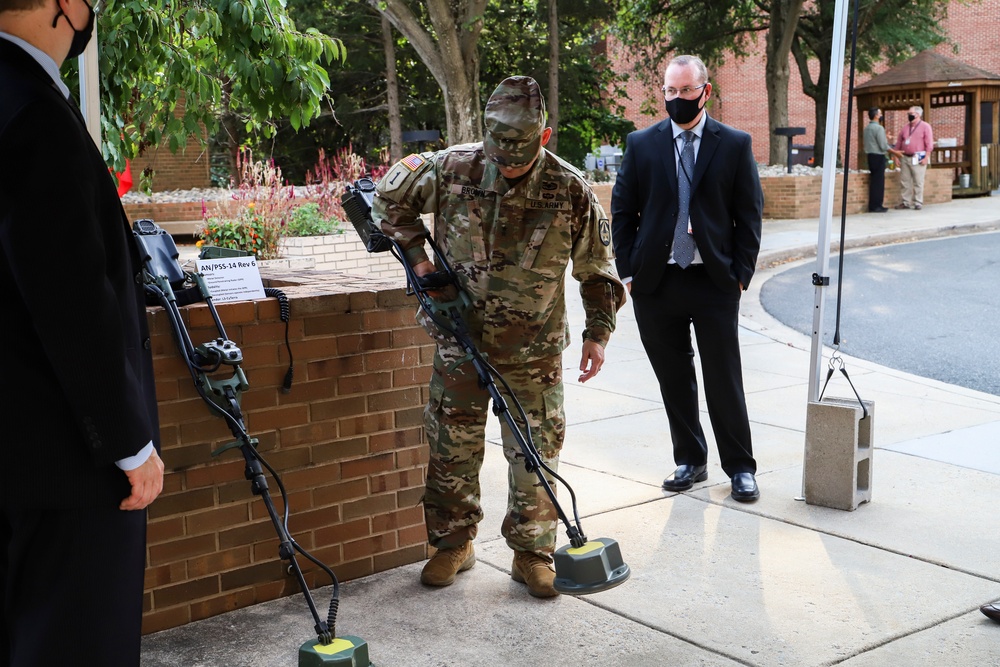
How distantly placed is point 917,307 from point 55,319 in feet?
34.5

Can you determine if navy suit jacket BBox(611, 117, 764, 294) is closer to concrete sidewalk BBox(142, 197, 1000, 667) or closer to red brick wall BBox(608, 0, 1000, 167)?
concrete sidewalk BBox(142, 197, 1000, 667)

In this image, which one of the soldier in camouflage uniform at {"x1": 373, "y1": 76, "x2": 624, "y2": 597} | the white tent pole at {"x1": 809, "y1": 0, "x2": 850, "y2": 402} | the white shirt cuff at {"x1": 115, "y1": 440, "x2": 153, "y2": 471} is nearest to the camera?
the white shirt cuff at {"x1": 115, "y1": 440, "x2": 153, "y2": 471}

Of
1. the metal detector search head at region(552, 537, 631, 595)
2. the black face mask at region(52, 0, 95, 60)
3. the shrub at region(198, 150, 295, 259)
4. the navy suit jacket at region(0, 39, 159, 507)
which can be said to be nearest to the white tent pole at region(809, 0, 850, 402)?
Result: the metal detector search head at region(552, 537, 631, 595)

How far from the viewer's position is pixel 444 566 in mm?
3965

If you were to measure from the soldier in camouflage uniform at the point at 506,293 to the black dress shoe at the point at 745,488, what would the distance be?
4.39 feet

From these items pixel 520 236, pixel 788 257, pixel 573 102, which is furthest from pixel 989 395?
pixel 573 102

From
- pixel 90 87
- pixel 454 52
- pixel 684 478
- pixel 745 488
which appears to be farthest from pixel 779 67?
pixel 90 87

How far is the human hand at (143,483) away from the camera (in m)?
2.28

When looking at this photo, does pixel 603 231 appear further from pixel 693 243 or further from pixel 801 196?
pixel 801 196

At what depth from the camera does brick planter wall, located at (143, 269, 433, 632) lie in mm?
3570

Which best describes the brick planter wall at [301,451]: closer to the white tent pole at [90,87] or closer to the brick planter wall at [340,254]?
the white tent pole at [90,87]

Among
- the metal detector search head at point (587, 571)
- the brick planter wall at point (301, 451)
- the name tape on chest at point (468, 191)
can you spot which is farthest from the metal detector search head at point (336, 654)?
the name tape on chest at point (468, 191)

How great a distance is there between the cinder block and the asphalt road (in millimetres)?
3269

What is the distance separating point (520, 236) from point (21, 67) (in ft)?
6.15
